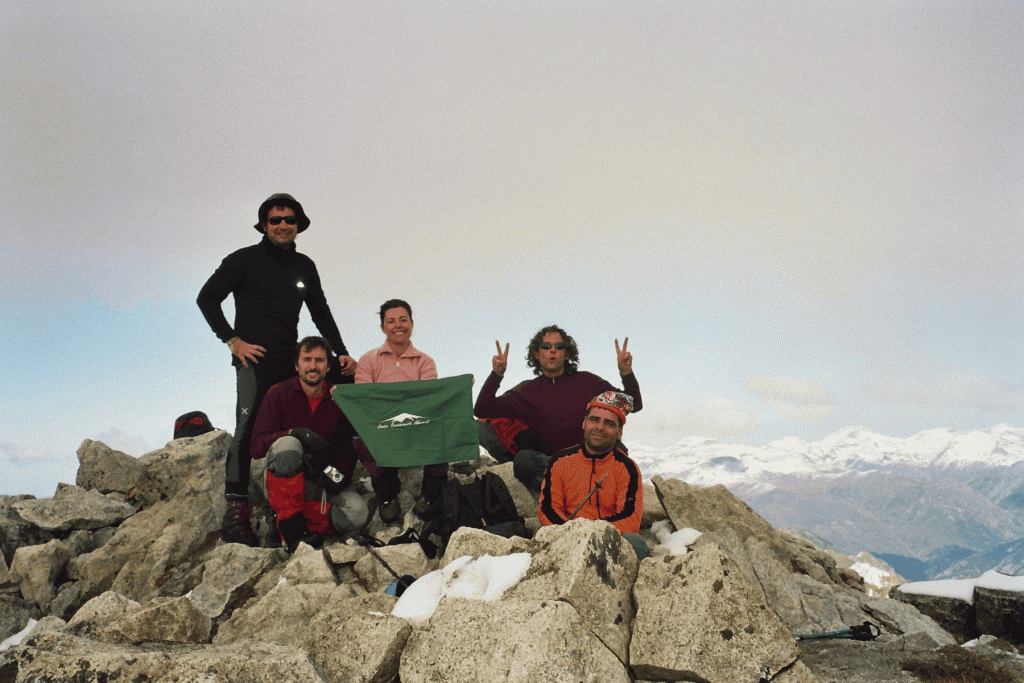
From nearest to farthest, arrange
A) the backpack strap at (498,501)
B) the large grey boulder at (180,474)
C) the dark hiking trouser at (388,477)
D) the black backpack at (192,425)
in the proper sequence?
the backpack strap at (498,501) < the dark hiking trouser at (388,477) < the large grey boulder at (180,474) < the black backpack at (192,425)

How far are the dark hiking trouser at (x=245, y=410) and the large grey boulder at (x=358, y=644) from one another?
4.60 metres

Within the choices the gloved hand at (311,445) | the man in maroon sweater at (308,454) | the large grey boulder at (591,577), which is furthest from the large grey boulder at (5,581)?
the large grey boulder at (591,577)

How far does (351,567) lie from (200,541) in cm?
390

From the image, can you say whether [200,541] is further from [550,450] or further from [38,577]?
[550,450]

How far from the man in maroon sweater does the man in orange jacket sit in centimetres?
342

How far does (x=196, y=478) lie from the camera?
9.92 metres

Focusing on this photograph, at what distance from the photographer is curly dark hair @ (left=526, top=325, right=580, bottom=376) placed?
9555mm

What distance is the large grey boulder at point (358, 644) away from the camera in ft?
13.9

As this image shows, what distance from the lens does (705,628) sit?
13.9 feet

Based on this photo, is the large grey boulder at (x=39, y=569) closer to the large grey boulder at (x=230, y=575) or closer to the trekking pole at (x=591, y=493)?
the large grey boulder at (x=230, y=575)

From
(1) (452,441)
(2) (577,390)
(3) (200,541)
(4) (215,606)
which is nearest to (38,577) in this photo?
(3) (200,541)

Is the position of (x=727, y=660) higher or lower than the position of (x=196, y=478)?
lower

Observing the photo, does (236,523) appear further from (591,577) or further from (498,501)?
(591,577)

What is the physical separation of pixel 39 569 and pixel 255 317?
5.17 m
